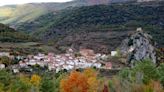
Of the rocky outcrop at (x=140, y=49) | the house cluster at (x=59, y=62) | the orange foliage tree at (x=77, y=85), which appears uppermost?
the orange foliage tree at (x=77, y=85)

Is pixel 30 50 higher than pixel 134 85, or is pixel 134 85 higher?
pixel 134 85

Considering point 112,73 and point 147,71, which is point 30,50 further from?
point 147,71

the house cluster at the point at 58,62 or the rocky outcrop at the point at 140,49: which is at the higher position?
the rocky outcrop at the point at 140,49

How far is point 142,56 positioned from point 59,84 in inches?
3081

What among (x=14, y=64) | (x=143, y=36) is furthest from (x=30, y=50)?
(x=143, y=36)

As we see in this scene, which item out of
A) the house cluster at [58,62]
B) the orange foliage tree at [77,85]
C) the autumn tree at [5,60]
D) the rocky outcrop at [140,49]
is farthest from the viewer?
the rocky outcrop at [140,49]

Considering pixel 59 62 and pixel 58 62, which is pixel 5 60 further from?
pixel 59 62

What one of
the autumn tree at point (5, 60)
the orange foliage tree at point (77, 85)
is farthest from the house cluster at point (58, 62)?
the orange foliage tree at point (77, 85)

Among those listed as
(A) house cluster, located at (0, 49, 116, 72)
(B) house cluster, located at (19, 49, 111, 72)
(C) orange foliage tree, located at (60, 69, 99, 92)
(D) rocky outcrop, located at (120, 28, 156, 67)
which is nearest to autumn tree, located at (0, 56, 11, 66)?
(A) house cluster, located at (0, 49, 116, 72)

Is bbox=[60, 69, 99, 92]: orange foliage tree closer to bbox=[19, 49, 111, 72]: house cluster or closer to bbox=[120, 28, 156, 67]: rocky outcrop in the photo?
bbox=[19, 49, 111, 72]: house cluster

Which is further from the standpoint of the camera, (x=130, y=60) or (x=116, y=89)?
(x=130, y=60)

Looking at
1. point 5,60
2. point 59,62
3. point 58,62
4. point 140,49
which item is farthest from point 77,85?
point 140,49

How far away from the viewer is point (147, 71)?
289ft

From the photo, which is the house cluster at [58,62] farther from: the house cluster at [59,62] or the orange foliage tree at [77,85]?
the orange foliage tree at [77,85]
